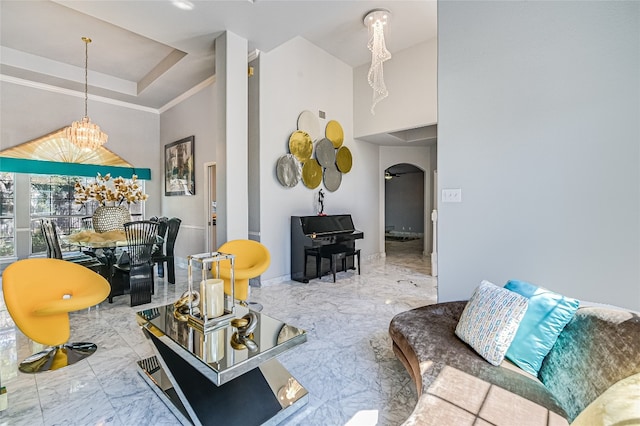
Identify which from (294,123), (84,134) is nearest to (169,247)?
(84,134)

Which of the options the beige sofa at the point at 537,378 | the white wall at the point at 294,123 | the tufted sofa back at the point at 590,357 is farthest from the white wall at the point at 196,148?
the tufted sofa back at the point at 590,357

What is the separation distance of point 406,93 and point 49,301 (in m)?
5.47

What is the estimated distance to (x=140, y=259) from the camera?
357cm

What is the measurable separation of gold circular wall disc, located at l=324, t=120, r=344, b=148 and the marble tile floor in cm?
299

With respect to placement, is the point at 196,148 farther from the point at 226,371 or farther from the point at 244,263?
the point at 226,371

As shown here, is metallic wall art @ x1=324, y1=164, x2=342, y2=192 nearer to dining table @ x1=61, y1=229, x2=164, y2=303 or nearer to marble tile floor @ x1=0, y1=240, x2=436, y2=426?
marble tile floor @ x1=0, y1=240, x2=436, y2=426

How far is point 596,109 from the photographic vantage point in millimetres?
2191

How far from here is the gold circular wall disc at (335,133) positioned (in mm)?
5500

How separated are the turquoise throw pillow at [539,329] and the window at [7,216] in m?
7.23

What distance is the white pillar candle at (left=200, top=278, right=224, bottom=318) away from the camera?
1.76 metres

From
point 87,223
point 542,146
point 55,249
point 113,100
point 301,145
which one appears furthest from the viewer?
point 113,100

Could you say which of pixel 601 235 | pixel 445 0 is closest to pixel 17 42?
pixel 445 0

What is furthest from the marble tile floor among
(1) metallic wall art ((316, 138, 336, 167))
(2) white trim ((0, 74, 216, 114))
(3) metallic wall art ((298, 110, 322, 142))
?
(2) white trim ((0, 74, 216, 114))

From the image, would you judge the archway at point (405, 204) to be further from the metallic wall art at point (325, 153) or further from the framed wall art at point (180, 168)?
the framed wall art at point (180, 168)
